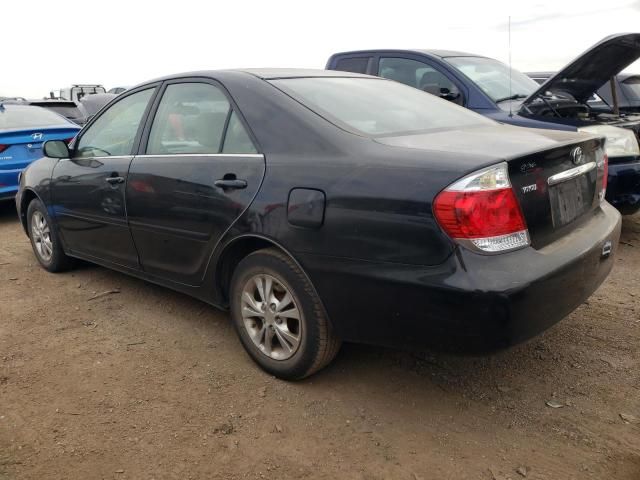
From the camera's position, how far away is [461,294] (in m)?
2.21

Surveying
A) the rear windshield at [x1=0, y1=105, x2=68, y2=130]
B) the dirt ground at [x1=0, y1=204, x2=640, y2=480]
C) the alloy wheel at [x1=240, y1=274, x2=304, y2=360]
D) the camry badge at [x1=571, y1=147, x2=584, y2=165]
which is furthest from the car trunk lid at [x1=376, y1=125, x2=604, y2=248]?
the rear windshield at [x1=0, y1=105, x2=68, y2=130]

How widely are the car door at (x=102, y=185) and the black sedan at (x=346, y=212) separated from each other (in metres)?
0.02

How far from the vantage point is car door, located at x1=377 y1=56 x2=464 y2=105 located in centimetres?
578

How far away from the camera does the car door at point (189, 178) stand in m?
2.98

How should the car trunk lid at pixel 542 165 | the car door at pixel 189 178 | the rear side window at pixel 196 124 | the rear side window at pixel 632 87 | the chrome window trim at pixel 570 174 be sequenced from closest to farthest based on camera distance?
the car trunk lid at pixel 542 165 < the chrome window trim at pixel 570 174 < the car door at pixel 189 178 < the rear side window at pixel 196 124 < the rear side window at pixel 632 87

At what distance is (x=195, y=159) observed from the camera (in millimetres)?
3199

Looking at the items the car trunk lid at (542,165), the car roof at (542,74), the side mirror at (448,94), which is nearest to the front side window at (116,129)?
the car trunk lid at (542,165)

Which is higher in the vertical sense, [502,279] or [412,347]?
[502,279]

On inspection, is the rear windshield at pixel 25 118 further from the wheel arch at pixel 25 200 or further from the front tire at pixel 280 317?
the front tire at pixel 280 317

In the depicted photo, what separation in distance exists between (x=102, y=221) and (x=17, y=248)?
261cm

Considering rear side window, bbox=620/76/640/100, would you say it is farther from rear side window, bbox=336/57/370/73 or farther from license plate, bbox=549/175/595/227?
license plate, bbox=549/175/595/227

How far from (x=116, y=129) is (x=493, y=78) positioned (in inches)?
161

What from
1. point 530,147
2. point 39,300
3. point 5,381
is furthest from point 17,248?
point 530,147

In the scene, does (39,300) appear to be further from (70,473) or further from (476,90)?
(476,90)
